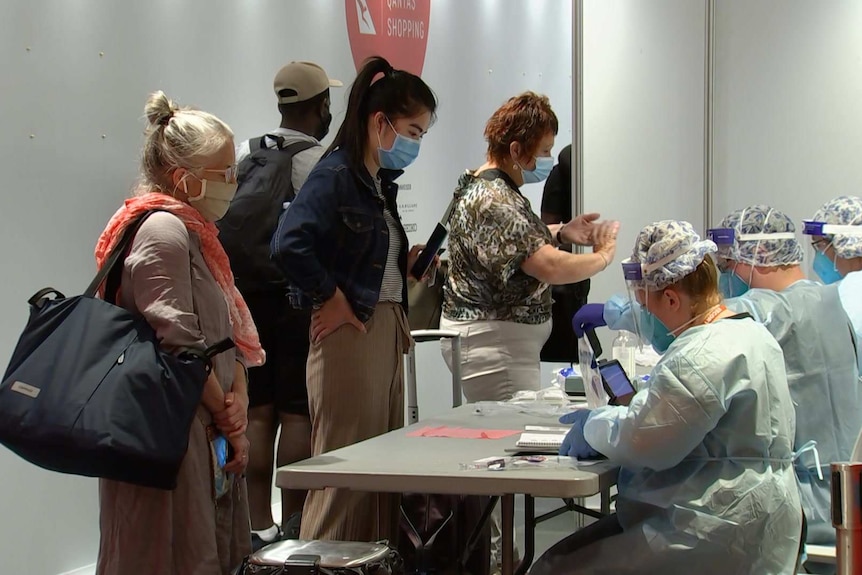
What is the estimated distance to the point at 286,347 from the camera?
3416mm

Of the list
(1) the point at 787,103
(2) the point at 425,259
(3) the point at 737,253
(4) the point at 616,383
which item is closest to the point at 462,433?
(4) the point at 616,383

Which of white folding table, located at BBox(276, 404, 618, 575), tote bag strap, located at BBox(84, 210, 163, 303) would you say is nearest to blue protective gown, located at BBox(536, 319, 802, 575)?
white folding table, located at BBox(276, 404, 618, 575)

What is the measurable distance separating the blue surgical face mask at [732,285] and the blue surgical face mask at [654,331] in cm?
71

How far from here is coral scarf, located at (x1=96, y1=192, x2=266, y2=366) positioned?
6.92 ft

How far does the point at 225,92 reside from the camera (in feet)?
12.6

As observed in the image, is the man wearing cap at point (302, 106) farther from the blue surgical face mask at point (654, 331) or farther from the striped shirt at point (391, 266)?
the blue surgical face mask at point (654, 331)

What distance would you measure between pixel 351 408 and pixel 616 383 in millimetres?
690

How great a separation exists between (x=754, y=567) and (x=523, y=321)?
140 centimetres

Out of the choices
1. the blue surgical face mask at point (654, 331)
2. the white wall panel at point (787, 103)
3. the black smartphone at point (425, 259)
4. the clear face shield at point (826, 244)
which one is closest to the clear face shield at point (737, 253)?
the clear face shield at point (826, 244)

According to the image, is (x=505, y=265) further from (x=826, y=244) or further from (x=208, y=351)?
(x=208, y=351)

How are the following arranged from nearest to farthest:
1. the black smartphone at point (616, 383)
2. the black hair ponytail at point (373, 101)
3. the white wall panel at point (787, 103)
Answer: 1. the black smartphone at point (616, 383)
2. the black hair ponytail at point (373, 101)
3. the white wall panel at point (787, 103)

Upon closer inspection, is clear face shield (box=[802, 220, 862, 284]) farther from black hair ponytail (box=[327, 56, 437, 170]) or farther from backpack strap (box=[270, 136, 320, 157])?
backpack strap (box=[270, 136, 320, 157])

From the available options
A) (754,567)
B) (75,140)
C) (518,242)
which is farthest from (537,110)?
(754,567)

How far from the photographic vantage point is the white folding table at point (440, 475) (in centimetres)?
189
